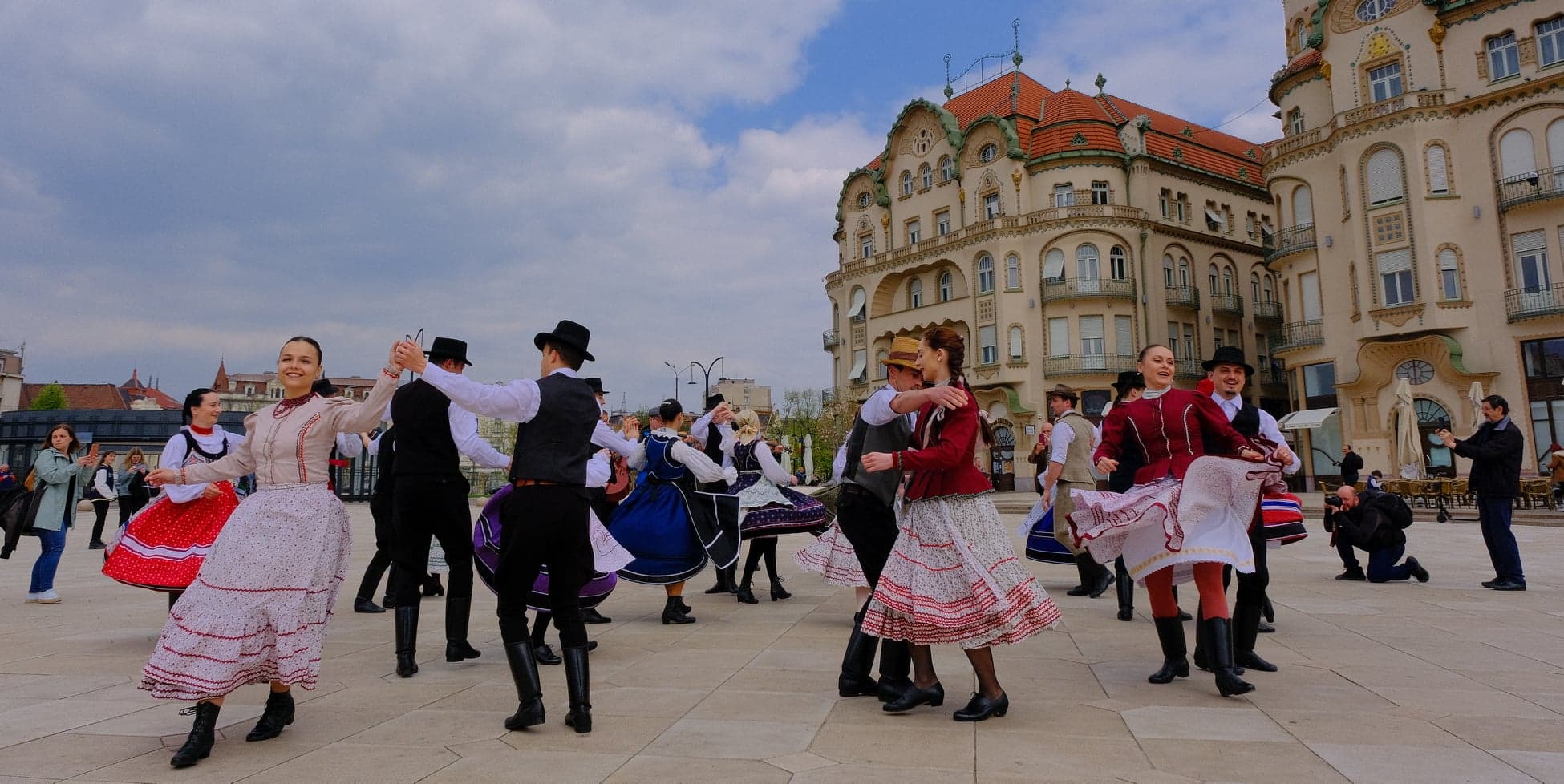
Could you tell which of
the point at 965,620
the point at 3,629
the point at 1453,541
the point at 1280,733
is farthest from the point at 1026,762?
the point at 1453,541

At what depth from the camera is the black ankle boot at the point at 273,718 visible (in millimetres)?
4059

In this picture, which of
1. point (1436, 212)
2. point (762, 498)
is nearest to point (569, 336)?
point (762, 498)

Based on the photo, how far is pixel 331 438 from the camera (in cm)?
436

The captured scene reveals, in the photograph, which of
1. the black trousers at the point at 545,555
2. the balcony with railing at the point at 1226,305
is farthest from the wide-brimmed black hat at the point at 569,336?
the balcony with railing at the point at 1226,305

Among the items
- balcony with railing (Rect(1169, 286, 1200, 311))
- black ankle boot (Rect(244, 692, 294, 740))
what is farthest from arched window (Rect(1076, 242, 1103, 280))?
black ankle boot (Rect(244, 692, 294, 740))

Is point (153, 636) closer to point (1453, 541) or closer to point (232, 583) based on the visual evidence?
point (232, 583)

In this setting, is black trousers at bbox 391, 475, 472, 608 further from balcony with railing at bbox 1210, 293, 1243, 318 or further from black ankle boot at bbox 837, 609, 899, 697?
balcony with railing at bbox 1210, 293, 1243, 318

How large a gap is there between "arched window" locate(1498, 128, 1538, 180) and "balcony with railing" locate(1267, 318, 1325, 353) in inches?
284

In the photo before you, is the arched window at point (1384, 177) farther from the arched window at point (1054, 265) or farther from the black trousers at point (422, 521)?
the black trousers at point (422, 521)

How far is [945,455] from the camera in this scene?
4.27 meters

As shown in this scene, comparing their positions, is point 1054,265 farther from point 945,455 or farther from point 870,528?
point 945,455

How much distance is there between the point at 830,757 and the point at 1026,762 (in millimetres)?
806

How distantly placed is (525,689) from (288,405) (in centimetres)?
183

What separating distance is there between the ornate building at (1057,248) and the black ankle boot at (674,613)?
111 feet
